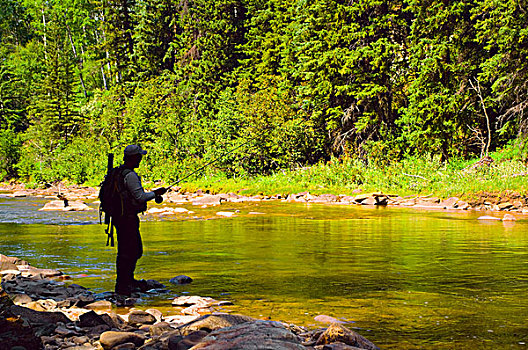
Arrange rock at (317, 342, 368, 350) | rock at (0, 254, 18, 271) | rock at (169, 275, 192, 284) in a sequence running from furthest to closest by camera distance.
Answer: rock at (0, 254, 18, 271) → rock at (169, 275, 192, 284) → rock at (317, 342, 368, 350)

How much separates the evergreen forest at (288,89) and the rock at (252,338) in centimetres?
1462

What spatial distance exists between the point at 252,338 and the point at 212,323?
901 mm

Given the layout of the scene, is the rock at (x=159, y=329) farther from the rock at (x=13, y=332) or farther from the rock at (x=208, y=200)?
the rock at (x=208, y=200)

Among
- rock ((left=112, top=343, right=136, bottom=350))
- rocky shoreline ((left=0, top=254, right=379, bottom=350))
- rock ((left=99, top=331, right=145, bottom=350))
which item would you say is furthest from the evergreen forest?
rock ((left=112, top=343, right=136, bottom=350))

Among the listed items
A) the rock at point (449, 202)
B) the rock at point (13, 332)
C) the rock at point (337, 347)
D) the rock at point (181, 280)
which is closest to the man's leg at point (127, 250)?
the rock at point (181, 280)

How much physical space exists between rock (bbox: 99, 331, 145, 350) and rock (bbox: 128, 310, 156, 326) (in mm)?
682

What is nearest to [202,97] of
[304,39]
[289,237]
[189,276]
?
[304,39]

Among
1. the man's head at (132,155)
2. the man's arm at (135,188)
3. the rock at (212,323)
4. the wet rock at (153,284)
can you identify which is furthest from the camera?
the wet rock at (153,284)

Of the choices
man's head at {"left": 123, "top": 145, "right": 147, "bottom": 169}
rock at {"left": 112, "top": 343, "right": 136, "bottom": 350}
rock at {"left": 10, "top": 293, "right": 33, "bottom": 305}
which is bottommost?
rock at {"left": 112, "top": 343, "right": 136, "bottom": 350}

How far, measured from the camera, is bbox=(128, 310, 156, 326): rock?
17.5 ft

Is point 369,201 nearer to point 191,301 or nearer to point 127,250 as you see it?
point 127,250

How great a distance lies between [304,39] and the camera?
1463 inches

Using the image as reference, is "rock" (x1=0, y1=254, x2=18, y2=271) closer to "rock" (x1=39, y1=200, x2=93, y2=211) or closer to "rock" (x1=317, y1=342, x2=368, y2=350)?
"rock" (x1=317, y1=342, x2=368, y2=350)

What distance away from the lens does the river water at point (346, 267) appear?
5.51 m
